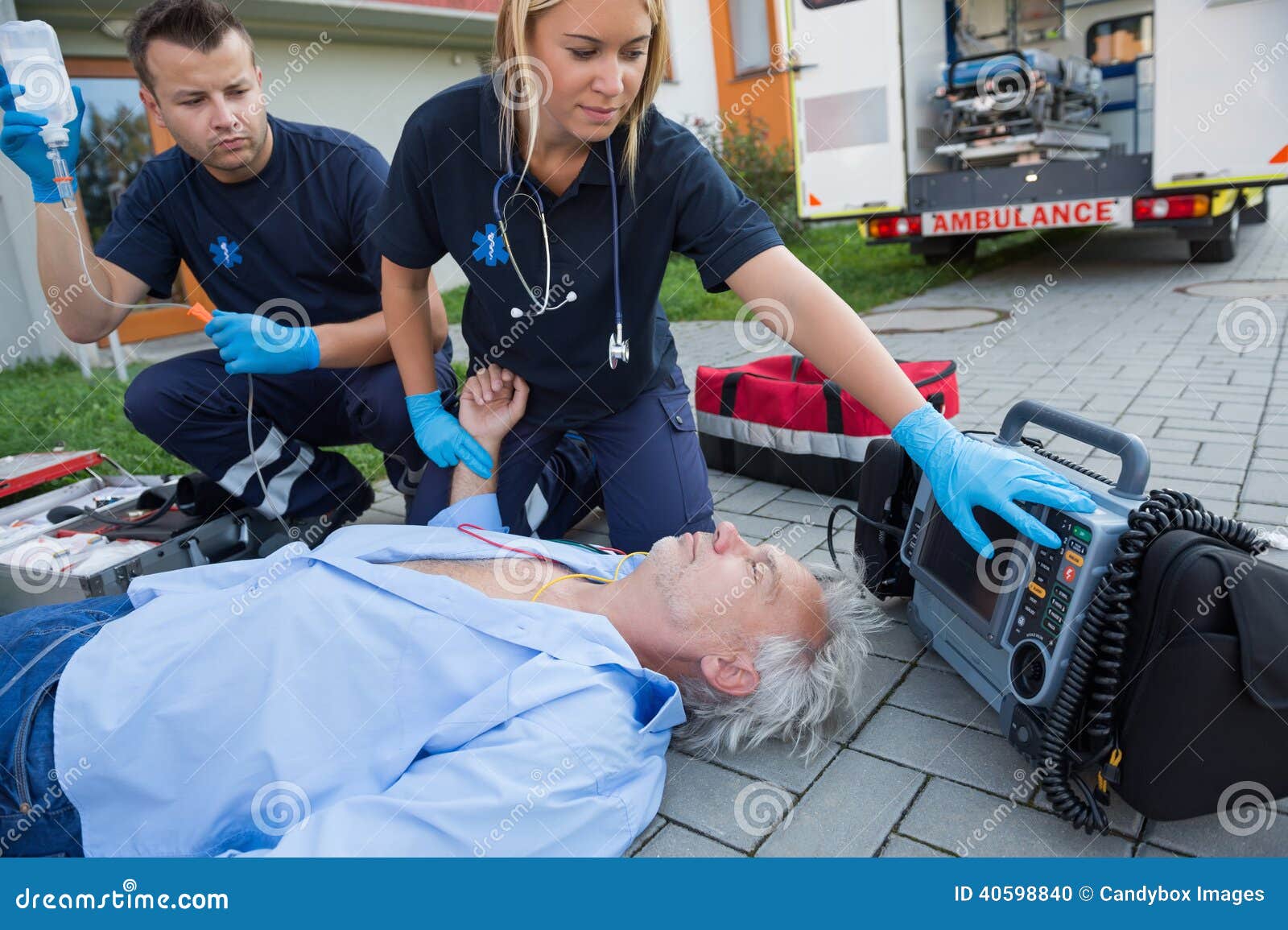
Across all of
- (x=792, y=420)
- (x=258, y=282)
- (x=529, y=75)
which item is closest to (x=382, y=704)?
(x=529, y=75)

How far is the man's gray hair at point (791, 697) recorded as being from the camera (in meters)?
1.89

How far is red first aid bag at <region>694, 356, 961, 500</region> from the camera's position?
3289 millimetres

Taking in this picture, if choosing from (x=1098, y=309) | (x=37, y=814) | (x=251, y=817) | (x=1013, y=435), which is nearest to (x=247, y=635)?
(x=251, y=817)

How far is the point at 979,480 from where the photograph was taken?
5.85ft

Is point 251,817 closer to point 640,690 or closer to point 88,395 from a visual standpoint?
point 640,690

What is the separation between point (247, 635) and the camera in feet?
5.59

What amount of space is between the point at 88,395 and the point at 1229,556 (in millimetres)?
6042

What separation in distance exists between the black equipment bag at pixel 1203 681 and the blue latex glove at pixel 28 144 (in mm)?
3097
